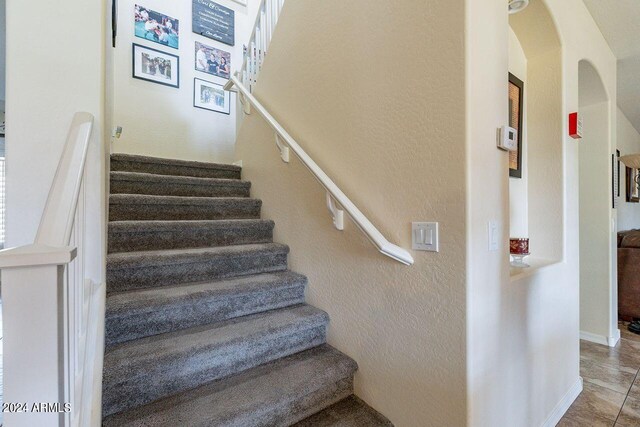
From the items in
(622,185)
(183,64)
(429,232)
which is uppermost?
(183,64)

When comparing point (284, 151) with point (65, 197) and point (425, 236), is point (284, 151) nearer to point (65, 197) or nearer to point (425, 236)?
point (425, 236)

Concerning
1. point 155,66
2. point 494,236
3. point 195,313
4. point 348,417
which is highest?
point 155,66

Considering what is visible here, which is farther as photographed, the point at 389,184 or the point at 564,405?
the point at 564,405

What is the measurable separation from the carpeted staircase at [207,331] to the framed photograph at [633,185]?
5.52 m

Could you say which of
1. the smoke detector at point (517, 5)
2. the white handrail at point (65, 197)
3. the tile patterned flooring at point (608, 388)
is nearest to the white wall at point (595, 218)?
the tile patterned flooring at point (608, 388)

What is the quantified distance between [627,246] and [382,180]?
355 cm

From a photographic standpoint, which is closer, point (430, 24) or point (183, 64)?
point (430, 24)

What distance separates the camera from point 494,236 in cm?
120

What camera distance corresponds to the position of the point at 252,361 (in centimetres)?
143

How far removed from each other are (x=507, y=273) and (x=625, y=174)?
4970mm

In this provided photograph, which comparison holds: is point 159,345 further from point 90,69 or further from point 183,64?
point 183,64

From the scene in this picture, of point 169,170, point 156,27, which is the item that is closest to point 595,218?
point 169,170

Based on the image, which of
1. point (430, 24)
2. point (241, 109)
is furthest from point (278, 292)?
point (241, 109)

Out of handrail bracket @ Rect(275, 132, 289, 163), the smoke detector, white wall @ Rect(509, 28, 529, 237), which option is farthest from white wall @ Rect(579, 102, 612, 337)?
handrail bracket @ Rect(275, 132, 289, 163)
